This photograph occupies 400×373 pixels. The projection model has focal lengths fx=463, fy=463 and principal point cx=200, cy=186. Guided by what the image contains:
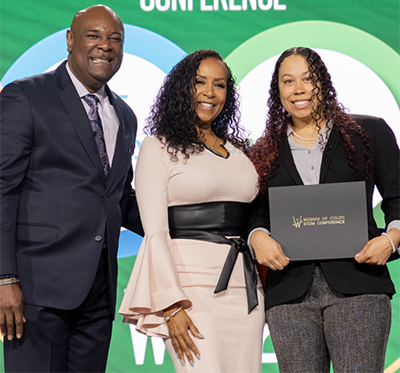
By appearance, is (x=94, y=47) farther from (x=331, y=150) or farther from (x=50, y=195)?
(x=331, y=150)

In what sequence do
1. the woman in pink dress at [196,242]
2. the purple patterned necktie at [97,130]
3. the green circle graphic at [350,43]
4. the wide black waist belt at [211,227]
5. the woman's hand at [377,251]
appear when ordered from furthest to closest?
1. the green circle graphic at [350,43]
2. the purple patterned necktie at [97,130]
3. the wide black waist belt at [211,227]
4. the woman in pink dress at [196,242]
5. the woman's hand at [377,251]

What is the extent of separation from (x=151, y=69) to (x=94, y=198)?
1.72 metres

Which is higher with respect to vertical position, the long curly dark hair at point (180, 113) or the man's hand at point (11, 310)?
the long curly dark hair at point (180, 113)

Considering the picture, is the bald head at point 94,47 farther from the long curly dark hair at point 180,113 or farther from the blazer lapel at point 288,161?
the blazer lapel at point 288,161

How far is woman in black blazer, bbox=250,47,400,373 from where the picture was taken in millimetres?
1684

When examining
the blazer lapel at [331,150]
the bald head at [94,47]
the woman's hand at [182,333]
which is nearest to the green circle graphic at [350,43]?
the bald head at [94,47]

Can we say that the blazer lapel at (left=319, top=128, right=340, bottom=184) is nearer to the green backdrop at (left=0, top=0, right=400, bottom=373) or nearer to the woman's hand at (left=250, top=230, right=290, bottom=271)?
the woman's hand at (left=250, top=230, right=290, bottom=271)

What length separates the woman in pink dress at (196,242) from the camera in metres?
1.80

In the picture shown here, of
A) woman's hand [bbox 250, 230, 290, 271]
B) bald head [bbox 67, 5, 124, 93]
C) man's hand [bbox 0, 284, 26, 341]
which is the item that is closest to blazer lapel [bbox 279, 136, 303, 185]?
woman's hand [bbox 250, 230, 290, 271]

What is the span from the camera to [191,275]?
189 cm

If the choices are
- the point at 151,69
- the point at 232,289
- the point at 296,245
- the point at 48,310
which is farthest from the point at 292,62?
the point at 151,69

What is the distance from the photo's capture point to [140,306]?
177 centimetres

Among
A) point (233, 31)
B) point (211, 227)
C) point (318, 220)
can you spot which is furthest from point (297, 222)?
point (233, 31)

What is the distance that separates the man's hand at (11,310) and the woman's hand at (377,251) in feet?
4.25
